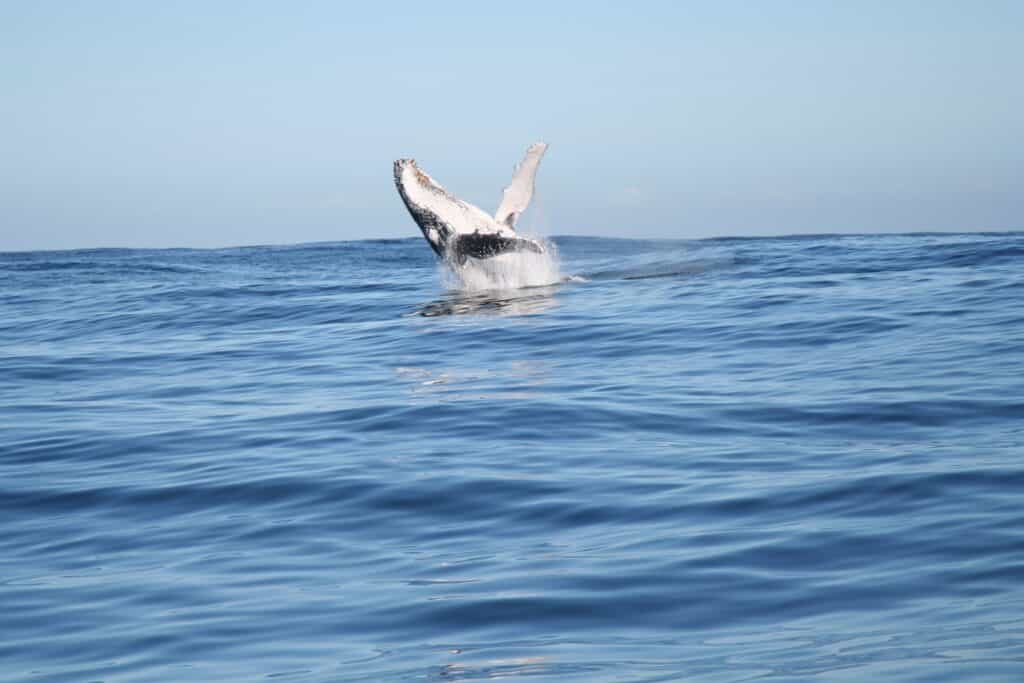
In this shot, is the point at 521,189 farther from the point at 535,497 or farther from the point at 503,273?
the point at 535,497

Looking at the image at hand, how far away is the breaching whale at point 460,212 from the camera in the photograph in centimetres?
2150

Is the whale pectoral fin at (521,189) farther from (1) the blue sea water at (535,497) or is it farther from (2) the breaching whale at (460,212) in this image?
(1) the blue sea water at (535,497)

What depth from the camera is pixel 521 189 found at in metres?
21.4

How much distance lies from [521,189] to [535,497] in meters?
12.9

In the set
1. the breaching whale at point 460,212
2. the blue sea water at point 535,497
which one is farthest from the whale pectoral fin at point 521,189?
the blue sea water at point 535,497

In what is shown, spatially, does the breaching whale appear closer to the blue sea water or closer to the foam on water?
the foam on water

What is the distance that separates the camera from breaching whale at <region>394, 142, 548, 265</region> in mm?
21500

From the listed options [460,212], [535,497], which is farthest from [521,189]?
[535,497]

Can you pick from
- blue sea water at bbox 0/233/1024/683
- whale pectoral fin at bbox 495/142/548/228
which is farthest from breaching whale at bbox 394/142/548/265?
blue sea water at bbox 0/233/1024/683

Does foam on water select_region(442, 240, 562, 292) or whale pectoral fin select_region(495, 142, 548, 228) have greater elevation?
whale pectoral fin select_region(495, 142, 548, 228)

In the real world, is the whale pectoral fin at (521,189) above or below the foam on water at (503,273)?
above

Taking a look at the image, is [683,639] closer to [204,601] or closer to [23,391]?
[204,601]

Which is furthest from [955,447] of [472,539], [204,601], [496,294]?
[496,294]

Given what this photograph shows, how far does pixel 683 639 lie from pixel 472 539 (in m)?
2.29
